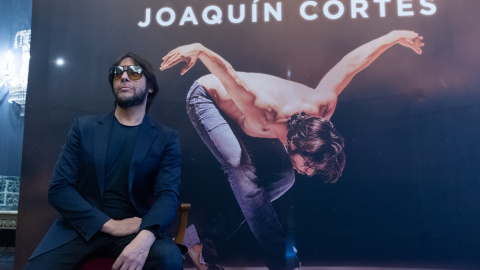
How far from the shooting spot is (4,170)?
3.15 meters

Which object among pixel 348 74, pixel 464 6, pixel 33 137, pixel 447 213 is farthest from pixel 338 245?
pixel 33 137

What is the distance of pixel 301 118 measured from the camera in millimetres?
2658

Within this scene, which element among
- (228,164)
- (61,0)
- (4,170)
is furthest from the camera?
(4,170)

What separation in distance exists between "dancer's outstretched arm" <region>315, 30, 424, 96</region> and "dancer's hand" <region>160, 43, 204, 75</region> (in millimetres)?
926

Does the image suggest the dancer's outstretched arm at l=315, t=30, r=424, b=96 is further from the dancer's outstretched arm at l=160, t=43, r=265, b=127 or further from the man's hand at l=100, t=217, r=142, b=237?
the man's hand at l=100, t=217, r=142, b=237

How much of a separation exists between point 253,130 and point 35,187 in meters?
1.67

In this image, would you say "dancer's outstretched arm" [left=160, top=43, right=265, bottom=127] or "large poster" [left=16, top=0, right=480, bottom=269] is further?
"dancer's outstretched arm" [left=160, top=43, right=265, bottom=127]

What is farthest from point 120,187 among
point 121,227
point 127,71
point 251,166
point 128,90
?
point 251,166

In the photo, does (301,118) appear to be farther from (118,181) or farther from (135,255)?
(135,255)

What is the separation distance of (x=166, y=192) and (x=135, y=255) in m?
0.36

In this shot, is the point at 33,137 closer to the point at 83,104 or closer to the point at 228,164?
the point at 83,104

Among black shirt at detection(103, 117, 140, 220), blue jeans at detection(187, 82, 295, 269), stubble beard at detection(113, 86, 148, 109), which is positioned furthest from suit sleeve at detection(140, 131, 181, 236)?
blue jeans at detection(187, 82, 295, 269)

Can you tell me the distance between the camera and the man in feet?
5.20

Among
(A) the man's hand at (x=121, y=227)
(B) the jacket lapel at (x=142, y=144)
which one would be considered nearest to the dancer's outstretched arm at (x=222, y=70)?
(B) the jacket lapel at (x=142, y=144)
